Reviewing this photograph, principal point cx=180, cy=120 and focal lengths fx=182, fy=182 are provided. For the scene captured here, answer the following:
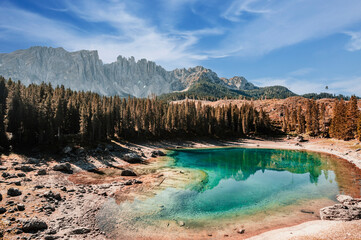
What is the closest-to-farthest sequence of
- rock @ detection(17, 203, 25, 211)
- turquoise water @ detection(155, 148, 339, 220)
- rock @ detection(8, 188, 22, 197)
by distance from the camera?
1. rock @ detection(17, 203, 25, 211)
2. rock @ detection(8, 188, 22, 197)
3. turquoise water @ detection(155, 148, 339, 220)

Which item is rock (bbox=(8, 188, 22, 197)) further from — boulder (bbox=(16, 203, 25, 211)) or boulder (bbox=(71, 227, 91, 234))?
boulder (bbox=(71, 227, 91, 234))

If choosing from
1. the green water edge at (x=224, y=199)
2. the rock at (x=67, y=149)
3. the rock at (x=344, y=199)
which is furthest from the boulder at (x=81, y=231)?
the rock at (x=67, y=149)

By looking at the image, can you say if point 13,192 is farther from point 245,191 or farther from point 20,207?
point 245,191

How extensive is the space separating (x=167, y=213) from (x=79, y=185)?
754 inches

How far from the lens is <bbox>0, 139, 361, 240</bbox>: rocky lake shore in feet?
60.4

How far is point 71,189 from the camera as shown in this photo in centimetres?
3003

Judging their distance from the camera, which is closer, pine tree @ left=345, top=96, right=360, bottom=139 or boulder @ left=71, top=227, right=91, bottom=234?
boulder @ left=71, top=227, right=91, bottom=234

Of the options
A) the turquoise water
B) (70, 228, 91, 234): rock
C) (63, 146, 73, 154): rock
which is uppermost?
(63, 146, 73, 154): rock

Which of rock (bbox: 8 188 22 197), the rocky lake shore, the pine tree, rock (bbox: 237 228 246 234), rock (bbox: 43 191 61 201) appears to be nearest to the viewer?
the rocky lake shore

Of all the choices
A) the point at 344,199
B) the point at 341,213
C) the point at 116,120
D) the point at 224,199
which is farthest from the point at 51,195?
the point at 116,120

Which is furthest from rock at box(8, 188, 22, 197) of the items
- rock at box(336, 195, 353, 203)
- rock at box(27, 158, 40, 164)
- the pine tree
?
the pine tree

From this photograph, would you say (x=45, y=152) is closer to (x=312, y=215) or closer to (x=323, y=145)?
(x=312, y=215)

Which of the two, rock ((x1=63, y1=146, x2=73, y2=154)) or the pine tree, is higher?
the pine tree

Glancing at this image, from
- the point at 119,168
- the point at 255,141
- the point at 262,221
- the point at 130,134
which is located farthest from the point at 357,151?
the point at 130,134
